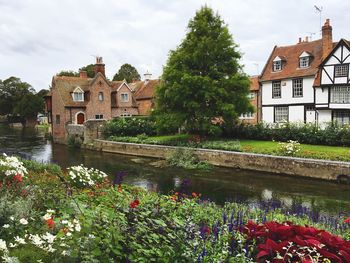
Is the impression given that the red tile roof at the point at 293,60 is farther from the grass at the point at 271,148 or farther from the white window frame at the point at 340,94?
the grass at the point at 271,148

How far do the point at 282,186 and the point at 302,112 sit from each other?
20.7 metres

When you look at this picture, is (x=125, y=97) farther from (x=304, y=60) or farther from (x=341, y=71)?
Answer: (x=341, y=71)

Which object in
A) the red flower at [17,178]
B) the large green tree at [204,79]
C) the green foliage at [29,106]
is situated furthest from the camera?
the green foliage at [29,106]

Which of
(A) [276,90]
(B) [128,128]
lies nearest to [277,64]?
(A) [276,90]

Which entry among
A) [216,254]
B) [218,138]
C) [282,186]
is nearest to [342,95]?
[218,138]

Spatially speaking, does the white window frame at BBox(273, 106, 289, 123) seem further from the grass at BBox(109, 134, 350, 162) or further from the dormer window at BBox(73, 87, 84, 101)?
the dormer window at BBox(73, 87, 84, 101)

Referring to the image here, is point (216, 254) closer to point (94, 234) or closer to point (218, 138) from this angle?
point (94, 234)

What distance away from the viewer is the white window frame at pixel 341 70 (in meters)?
33.4

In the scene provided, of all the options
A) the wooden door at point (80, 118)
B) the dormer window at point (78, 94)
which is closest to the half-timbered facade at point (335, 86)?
the wooden door at point (80, 118)

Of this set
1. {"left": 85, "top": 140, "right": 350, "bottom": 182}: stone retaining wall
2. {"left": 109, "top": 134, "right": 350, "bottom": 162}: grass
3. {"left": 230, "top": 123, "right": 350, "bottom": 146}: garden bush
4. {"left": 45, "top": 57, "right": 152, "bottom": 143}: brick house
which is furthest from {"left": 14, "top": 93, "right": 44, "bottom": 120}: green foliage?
{"left": 230, "top": 123, "right": 350, "bottom": 146}: garden bush

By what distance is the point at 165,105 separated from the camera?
31.6m

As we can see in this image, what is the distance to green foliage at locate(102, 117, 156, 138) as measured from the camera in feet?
127

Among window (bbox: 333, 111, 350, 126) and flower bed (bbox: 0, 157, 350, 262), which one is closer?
flower bed (bbox: 0, 157, 350, 262)

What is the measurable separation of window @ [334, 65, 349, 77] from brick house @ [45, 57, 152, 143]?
75.3 ft
